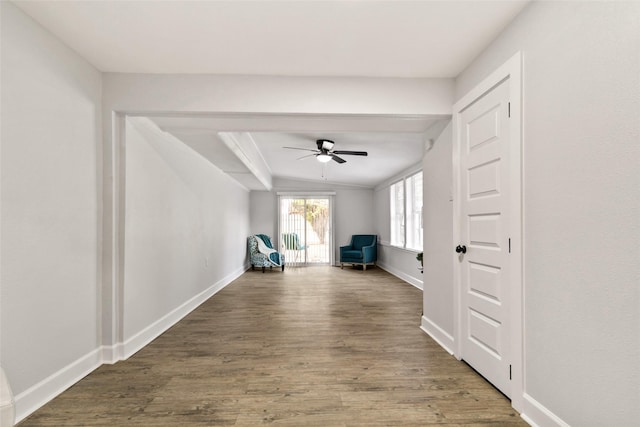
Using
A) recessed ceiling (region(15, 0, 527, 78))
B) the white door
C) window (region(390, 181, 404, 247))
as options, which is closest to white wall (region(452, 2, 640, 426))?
the white door

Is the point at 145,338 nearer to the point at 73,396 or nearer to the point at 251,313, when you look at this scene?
the point at 73,396

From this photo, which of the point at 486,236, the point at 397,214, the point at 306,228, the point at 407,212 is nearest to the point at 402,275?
the point at 407,212

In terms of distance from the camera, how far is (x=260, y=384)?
2.32 meters

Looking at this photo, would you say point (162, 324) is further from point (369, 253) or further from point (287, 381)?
point (369, 253)

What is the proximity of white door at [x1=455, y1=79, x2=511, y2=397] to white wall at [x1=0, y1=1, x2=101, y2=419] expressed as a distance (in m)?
2.86

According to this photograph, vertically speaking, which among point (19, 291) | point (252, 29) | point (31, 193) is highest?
point (252, 29)

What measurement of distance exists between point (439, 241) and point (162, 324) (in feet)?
9.64

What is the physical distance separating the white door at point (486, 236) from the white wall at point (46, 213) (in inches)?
113

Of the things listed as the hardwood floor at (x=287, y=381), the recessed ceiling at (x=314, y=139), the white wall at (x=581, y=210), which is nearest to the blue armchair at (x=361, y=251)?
the recessed ceiling at (x=314, y=139)

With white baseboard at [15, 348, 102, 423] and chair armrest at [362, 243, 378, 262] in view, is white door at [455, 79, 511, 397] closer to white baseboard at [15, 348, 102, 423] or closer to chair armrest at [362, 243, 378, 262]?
white baseboard at [15, 348, 102, 423]

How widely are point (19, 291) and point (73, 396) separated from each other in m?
0.79

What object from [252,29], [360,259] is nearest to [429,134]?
[252,29]

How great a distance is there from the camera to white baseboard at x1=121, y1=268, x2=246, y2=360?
112 inches

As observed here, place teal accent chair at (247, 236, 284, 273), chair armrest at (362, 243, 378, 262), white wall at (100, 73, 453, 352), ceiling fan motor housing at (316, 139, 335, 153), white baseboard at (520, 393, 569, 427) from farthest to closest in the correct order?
chair armrest at (362, 243, 378, 262) → teal accent chair at (247, 236, 284, 273) → ceiling fan motor housing at (316, 139, 335, 153) → white wall at (100, 73, 453, 352) → white baseboard at (520, 393, 569, 427)
